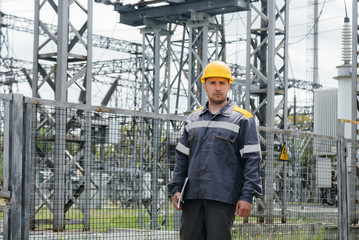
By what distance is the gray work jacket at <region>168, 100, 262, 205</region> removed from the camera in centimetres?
550

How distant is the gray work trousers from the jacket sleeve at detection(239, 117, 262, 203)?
0.21 m

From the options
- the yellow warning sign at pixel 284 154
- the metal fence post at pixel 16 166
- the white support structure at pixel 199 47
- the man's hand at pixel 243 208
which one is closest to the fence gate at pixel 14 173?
the metal fence post at pixel 16 166

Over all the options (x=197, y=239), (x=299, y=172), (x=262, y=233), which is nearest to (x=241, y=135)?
(x=197, y=239)

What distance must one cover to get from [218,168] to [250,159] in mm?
283

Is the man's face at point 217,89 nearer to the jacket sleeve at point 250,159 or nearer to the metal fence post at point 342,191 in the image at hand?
the jacket sleeve at point 250,159

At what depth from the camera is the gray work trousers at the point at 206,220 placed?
5.47 m

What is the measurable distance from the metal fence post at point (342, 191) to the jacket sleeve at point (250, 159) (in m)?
5.50

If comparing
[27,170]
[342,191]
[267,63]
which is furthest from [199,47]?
[27,170]

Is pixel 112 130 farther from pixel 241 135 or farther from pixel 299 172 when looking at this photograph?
pixel 299 172

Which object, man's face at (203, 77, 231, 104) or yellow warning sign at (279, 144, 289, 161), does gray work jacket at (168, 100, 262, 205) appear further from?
yellow warning sign at (279, 144, 289, 161)

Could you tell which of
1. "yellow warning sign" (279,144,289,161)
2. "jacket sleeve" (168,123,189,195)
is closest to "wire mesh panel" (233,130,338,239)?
"yellow warning sign" (279,144,289,161)

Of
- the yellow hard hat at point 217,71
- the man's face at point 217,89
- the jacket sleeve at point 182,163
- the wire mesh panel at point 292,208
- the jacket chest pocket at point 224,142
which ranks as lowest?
the wire mesh panel at point 292,208

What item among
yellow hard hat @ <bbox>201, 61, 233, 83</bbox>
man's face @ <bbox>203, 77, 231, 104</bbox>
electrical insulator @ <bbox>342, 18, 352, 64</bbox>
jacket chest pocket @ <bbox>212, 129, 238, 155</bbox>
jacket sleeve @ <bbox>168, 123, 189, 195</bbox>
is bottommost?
jacket sleeve @ <bbox>168, 123, 189, 195</bbox>

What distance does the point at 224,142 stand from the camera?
559 cm
